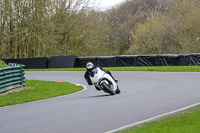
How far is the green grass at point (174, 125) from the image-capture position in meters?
6.45

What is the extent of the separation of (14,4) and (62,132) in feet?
139

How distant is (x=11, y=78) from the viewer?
1781 cm

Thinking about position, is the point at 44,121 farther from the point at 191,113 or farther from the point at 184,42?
the point at 184,42

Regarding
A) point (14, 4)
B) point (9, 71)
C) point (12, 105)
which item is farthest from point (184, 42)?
point (12, 105)

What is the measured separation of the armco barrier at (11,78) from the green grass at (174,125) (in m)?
10.3

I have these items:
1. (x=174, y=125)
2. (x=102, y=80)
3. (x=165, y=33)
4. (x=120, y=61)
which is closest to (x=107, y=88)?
(x=102, y=80)

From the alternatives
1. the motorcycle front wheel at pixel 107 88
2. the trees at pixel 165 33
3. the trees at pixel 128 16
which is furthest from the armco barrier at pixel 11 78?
the trees at pixel 128 16

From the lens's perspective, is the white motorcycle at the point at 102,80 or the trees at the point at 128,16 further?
the trees at the point at 128,16

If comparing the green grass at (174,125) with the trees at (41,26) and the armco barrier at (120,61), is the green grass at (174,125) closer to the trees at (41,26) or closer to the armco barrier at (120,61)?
the armco barrier at (120,61)

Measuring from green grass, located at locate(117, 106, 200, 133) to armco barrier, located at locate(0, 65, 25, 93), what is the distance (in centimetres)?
1034

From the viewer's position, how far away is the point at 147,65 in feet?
119

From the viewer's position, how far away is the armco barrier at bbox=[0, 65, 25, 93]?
1688cm

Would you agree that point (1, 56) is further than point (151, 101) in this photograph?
Yes

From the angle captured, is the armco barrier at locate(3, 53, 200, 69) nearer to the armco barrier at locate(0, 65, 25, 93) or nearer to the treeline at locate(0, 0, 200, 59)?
the treeline at locate(0, 0, 200, 59)
